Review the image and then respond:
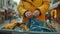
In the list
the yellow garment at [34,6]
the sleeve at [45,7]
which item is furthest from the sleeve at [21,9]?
the sleeve at [45,7]

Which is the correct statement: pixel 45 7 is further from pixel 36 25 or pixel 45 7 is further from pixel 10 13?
pixel 10 13

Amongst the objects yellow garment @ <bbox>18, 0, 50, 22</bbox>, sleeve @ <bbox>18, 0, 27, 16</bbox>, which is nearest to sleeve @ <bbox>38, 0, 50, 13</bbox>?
yellow garment @ <bbox>18, 0, 50, 22</bbox>

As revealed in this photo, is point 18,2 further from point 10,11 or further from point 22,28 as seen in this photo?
point 22,28

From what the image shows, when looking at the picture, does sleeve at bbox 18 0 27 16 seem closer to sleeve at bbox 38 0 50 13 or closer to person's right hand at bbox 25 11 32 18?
person's right hand at bbox 25 11 32 18

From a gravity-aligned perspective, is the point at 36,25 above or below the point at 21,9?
below

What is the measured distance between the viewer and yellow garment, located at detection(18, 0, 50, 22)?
120 centimetres

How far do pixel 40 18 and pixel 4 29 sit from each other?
30 centimetres

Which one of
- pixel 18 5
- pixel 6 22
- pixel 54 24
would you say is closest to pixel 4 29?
pixel 6 22

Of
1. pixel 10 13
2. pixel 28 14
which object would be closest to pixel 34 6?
pixel 28 14

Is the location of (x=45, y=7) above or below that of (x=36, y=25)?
above

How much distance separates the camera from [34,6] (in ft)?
4.02

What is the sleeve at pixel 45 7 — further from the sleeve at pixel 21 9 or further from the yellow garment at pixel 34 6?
the sleeve at pixel 21 9

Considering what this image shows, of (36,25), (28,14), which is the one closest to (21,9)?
(28,14)

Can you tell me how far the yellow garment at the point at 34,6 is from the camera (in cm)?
120
